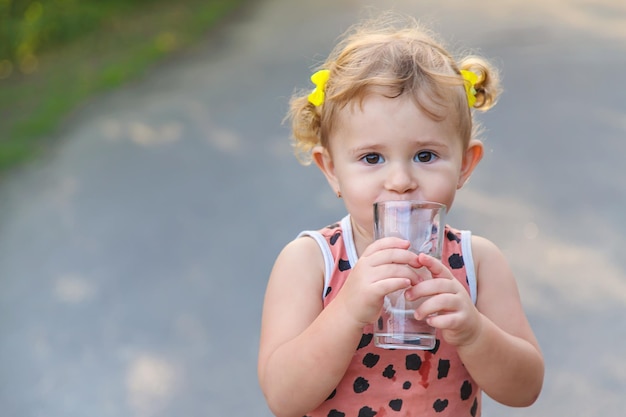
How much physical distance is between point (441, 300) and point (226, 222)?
351 centimetres

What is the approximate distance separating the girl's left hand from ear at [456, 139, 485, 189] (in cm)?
50

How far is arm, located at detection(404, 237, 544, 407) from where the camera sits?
2.17 meters

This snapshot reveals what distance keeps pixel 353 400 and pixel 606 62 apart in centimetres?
544

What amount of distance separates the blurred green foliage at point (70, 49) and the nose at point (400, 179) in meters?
4.18

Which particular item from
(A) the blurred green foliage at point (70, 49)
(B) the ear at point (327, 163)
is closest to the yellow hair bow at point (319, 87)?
(B) the ear at point (327, 163)

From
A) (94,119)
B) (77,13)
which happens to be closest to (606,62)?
Answer: (94,119)

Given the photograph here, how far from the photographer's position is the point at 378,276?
85.2 inches

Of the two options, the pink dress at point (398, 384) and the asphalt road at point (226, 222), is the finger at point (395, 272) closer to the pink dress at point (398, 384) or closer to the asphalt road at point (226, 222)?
the pink dress at point (398, 384)

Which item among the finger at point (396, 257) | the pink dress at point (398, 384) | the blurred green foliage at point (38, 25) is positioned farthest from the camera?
the blurred green foliage at point (38, 25)

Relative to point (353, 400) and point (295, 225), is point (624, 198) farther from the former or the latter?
point (353, 400)

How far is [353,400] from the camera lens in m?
2.55

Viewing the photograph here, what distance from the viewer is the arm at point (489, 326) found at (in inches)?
85.6

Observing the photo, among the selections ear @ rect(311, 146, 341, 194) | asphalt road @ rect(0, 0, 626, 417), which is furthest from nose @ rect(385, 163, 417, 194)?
asphalt road @ rect(0, 0, 626, 417)

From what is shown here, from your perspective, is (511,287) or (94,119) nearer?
(511,287)
